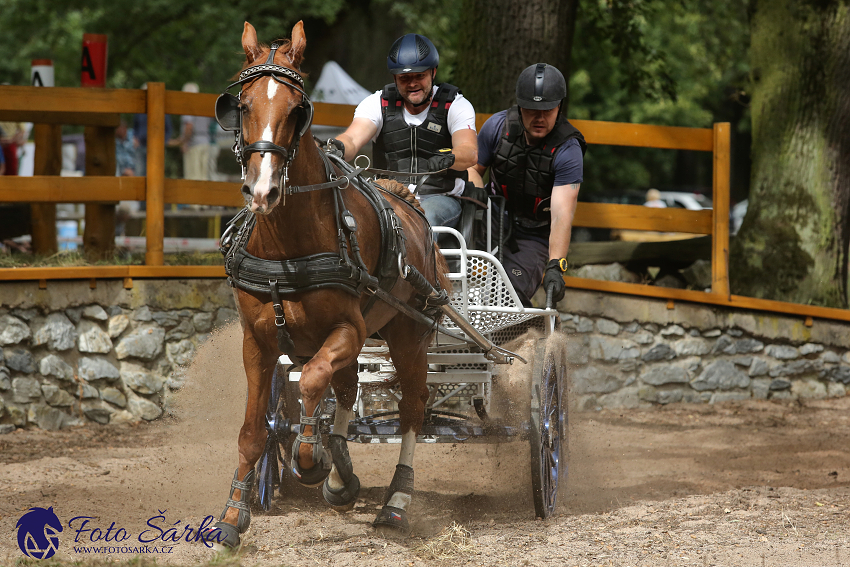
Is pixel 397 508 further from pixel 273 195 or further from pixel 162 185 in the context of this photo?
pixel 162 185

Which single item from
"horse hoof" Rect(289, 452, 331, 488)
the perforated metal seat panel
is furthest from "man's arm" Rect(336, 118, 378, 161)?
"horse hoof" Rect(289, 452, 331, 488)

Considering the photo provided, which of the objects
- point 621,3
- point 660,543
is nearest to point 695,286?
point 621,3

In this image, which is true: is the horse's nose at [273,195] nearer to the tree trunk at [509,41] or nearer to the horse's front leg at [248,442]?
the horse's front leg at [248,442]

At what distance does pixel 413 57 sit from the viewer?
4914mm

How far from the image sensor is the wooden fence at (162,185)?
6562mm

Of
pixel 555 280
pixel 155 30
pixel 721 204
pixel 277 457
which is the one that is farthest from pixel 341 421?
pixel 155 30

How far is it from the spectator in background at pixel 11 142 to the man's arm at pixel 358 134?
8.52 m

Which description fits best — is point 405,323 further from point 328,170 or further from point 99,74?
point 99,74

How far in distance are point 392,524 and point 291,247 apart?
5.04 feet

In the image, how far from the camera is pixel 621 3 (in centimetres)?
1001

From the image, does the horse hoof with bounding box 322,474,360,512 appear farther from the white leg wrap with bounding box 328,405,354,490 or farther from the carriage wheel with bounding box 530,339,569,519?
the carriage wheel with bounding box 530,339,569,519

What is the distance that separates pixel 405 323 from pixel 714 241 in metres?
4.24

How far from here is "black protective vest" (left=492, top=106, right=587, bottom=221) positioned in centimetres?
544

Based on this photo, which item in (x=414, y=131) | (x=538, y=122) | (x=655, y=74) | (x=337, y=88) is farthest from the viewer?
(x=337, y=88)
